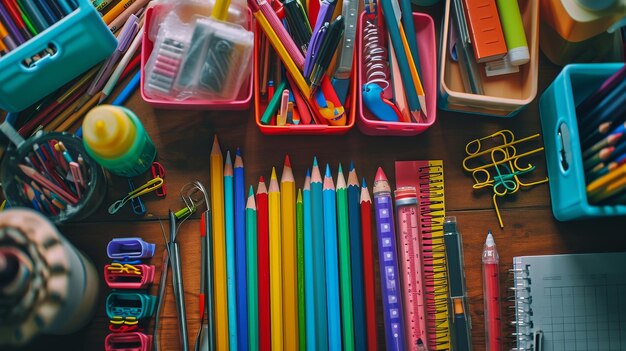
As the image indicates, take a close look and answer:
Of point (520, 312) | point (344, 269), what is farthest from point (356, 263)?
point (520, 312)

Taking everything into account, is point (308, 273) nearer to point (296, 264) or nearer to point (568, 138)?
point (296, 264)

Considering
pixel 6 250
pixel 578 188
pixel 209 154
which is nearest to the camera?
pixel 6 250

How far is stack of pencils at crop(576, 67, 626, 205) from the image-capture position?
2.06ft

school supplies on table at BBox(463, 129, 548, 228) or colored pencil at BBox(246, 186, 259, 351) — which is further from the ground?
school supplies on table at BBox(463, 129, 548, 228)

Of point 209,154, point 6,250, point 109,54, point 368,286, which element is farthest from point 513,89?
point 6,250

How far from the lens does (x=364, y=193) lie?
760mm

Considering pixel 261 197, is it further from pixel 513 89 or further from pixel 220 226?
pixel 513 89

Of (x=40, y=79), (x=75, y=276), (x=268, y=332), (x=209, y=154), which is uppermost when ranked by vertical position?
(x=40, y=79)

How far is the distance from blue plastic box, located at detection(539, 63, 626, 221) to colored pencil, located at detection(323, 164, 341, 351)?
0.33 m

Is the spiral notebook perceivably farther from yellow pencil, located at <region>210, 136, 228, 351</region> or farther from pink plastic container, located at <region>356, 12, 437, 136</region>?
yellow pencil, located at <region>210, 136, 228, 351</region>

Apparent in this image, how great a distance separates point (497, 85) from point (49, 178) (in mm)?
663

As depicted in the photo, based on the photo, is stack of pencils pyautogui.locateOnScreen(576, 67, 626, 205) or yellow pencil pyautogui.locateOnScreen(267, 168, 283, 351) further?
yellow pencil pyautogui.locateOnScreen(267, 168, 283, 351)

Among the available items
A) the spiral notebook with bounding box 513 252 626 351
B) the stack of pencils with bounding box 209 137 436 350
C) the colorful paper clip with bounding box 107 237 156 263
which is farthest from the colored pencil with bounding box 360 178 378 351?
the colorful paper clip with bounding box 107 237 156 263

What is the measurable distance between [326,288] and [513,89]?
1.36 ft
